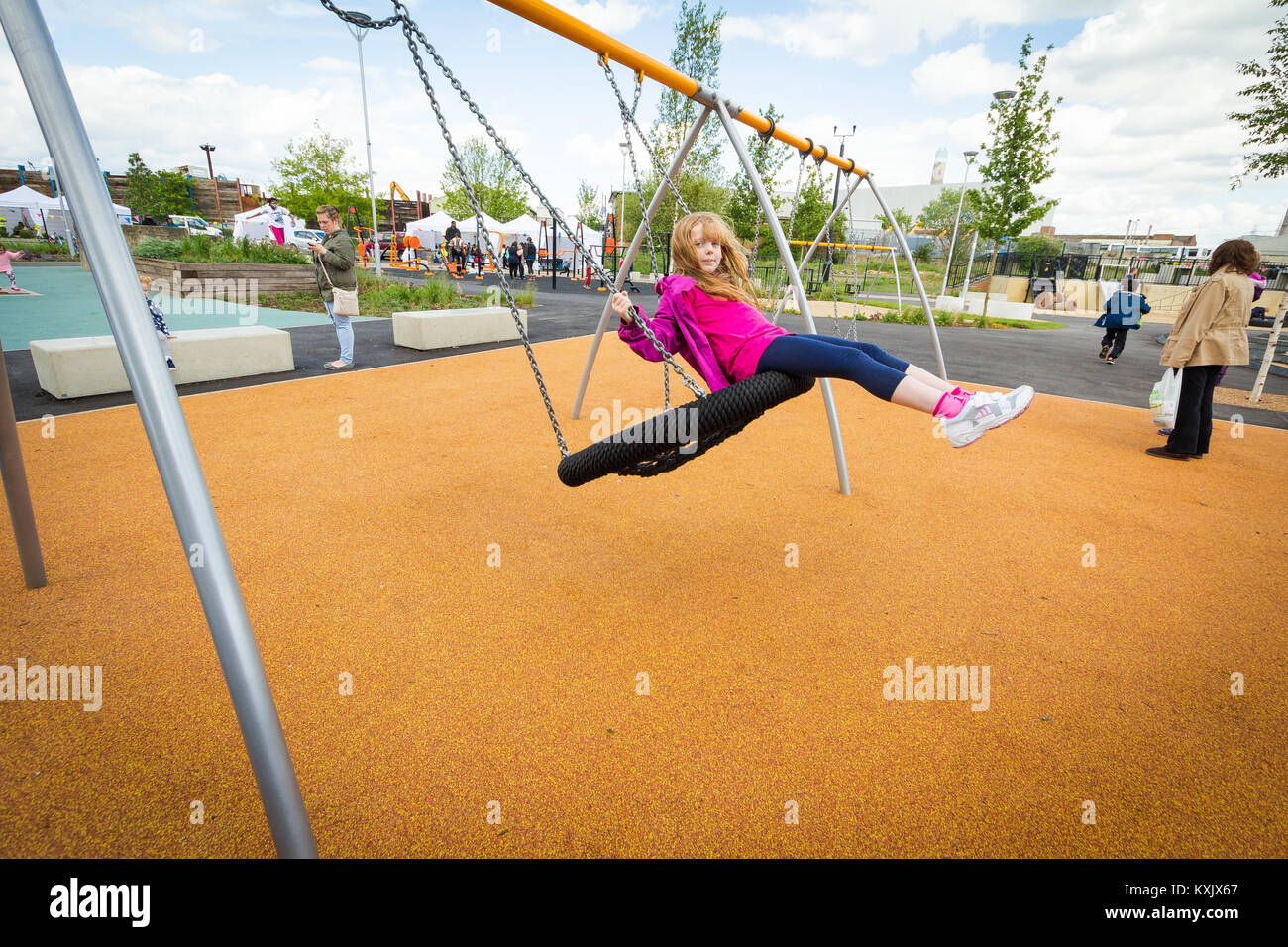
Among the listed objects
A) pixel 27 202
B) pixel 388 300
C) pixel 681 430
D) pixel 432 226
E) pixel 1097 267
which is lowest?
pixel 681 430

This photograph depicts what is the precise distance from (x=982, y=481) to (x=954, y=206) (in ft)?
219

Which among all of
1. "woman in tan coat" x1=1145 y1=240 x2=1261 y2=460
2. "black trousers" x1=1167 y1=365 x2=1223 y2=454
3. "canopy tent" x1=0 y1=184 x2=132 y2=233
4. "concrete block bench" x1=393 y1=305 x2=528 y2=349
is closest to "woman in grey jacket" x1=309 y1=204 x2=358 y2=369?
"concrete block bench" x1=393 y1=305 x2=528 y2=349

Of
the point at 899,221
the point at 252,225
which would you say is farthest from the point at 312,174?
the point at 899,221

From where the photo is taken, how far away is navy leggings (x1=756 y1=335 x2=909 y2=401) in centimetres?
225

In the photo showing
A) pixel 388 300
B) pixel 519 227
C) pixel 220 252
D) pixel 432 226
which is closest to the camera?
pixel 388 300

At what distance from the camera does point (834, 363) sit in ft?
7.36

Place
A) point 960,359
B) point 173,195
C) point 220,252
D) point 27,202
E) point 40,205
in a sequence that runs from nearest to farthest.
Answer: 1. point 960,359
2. point 220,252
3. point 27,202
4. point 40,205
5. point 173,195

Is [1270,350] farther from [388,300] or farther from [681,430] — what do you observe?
[388,300]

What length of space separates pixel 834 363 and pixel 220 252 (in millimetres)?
15008

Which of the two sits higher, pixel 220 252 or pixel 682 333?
pixel 220 252

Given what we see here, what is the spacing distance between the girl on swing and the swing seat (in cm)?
20

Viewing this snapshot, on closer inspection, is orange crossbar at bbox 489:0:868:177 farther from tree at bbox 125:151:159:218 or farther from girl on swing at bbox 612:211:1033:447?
tree at bbox 125:151:159:218
